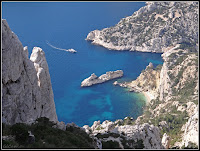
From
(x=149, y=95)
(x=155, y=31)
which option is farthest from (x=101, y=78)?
(x=155, y=31)

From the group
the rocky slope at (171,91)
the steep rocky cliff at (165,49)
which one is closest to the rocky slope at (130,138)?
the steep rocky cliff at (165,49)

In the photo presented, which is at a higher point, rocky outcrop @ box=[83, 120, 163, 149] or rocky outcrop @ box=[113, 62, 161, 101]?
rocky outcrop @ box=[113, 62, 161, 101]

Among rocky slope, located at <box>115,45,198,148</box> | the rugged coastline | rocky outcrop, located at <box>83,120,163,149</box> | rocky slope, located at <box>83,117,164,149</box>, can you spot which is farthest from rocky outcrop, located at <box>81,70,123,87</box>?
rocky outcrop, located at <box>83,120,163,149</box>

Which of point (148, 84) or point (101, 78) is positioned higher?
point (101, 78)

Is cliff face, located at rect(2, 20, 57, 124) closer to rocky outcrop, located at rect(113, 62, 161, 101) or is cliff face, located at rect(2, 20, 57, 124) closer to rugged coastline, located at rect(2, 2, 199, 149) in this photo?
rugged coastline, located at rect(2, 2, 199, 149)

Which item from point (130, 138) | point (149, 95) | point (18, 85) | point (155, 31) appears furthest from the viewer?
point (155, 31)

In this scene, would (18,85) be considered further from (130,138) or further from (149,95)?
(149,95)

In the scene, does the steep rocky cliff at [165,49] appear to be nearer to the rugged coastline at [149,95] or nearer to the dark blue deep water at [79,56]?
the rugged coastline at [149,95]
